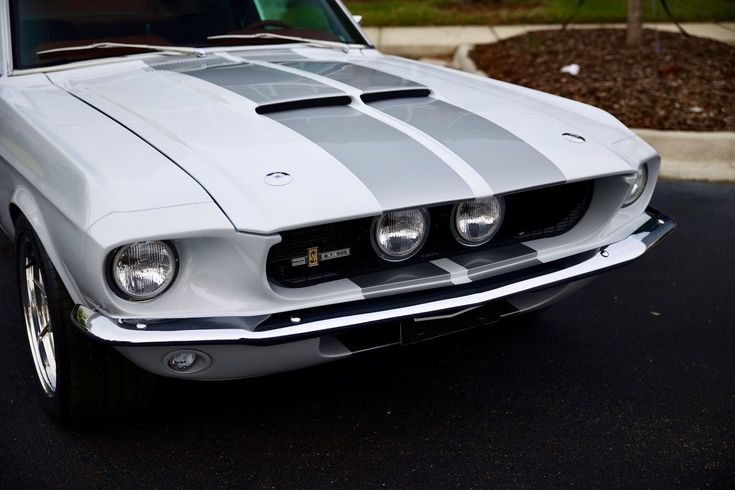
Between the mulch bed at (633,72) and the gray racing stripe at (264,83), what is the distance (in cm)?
365

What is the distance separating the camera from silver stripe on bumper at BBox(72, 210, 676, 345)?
6.82ft

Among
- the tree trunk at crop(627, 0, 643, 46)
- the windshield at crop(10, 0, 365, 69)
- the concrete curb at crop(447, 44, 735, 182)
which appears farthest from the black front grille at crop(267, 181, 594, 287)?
the tree trunk at crop(627, 0, 643, 46)

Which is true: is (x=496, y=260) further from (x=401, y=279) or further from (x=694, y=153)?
Answer: (x=694, y=153)

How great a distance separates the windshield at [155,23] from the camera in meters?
3.29

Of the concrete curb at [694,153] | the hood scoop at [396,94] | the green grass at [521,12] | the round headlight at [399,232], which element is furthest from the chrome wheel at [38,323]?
the green grass at [521,12]

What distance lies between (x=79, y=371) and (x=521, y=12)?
834 centimetres

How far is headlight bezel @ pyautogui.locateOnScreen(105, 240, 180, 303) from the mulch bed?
4.63 m

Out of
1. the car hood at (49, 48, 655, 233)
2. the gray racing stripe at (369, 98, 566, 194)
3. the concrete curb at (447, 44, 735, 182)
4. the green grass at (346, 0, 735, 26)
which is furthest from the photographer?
the green grass at (346, 0, 735, 26)

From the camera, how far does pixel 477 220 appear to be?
2514 mm

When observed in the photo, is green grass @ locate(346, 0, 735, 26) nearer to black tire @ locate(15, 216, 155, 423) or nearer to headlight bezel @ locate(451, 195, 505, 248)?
headlight bezel @ locate(451, 195, 505, 248)

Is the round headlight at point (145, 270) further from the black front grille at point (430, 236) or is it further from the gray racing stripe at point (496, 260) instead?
the gray racing stripe at point (496, 260)

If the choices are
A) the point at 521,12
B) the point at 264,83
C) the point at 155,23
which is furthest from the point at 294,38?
the point at 521,12

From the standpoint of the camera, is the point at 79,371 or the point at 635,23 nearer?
the point at 79,371

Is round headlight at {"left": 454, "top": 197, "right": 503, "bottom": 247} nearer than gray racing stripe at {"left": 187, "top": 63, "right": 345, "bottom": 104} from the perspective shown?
Yes
